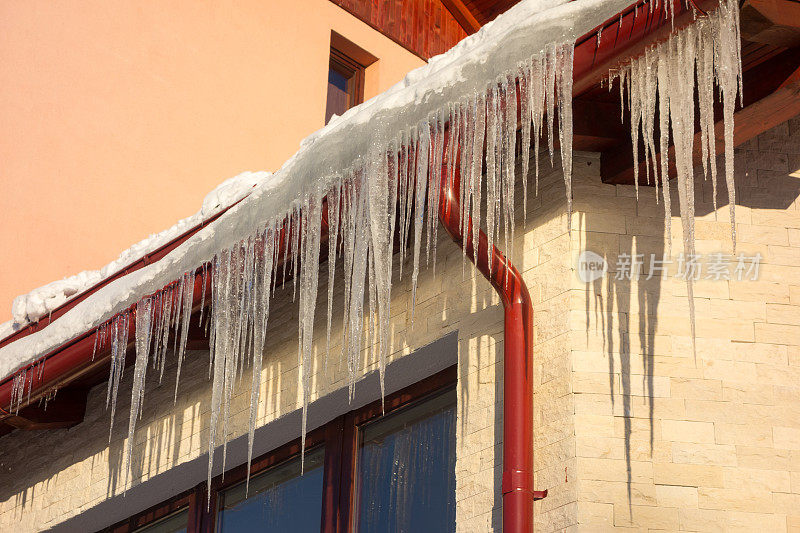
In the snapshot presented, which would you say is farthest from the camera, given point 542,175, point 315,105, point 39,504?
point 315,105

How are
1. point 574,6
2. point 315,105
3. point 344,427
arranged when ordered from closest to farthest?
point 574,6 → point 344,427 → point 315,105

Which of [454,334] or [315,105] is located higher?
[315,105]

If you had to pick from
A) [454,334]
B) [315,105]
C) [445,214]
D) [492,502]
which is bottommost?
[492,502]

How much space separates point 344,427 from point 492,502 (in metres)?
1.37

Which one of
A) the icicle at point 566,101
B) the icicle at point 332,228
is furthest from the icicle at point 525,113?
the icicle at point 332,228

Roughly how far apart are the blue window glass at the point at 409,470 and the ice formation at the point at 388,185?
13.2 inches

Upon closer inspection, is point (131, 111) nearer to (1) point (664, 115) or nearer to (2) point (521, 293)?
(2) point (521, 293)

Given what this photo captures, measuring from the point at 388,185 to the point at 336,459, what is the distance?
1.45 m

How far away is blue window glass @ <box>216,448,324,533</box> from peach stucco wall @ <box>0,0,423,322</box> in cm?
317

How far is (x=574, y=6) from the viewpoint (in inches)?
166

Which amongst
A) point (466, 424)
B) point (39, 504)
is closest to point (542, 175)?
point (466, 424)

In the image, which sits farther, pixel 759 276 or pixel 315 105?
pixel 315 105

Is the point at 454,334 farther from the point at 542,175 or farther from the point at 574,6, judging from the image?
the point at 574,6

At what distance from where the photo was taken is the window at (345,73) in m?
11.0
